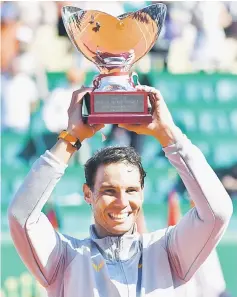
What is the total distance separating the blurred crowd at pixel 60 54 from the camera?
4918 mm

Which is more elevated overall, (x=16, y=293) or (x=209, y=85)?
(x=209, y=85)

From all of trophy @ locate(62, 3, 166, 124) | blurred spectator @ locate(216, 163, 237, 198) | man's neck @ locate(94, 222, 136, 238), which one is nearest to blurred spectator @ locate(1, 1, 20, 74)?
blurred spectator @ locate(216, 163, 237, 198)

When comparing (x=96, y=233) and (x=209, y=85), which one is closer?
(x=96, y=233)

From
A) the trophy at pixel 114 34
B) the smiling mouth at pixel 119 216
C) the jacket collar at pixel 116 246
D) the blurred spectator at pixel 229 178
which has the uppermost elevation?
the trophy at pixel 114 34

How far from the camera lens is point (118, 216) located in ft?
7.18

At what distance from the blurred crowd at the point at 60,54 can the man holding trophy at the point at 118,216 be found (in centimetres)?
257

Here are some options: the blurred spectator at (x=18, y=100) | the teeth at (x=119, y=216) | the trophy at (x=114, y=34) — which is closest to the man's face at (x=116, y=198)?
the teeth at (x=119, y=216)

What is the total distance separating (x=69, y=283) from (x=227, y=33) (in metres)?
3.16

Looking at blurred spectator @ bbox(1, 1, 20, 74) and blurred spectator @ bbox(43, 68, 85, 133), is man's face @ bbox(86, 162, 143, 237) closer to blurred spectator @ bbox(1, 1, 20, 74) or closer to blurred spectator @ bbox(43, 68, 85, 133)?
blurred spectator @ bbox(43, 68, 85, 133)

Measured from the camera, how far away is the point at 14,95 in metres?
4.98

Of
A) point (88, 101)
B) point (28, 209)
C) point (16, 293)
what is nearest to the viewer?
point (28, 209)

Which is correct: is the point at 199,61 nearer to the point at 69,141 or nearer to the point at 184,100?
the point at 184,100

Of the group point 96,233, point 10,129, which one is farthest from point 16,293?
point 96,233

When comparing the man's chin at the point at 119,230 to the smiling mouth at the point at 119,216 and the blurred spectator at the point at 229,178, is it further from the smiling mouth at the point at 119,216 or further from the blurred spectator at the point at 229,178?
the blurred spectator at the point at 229,178
